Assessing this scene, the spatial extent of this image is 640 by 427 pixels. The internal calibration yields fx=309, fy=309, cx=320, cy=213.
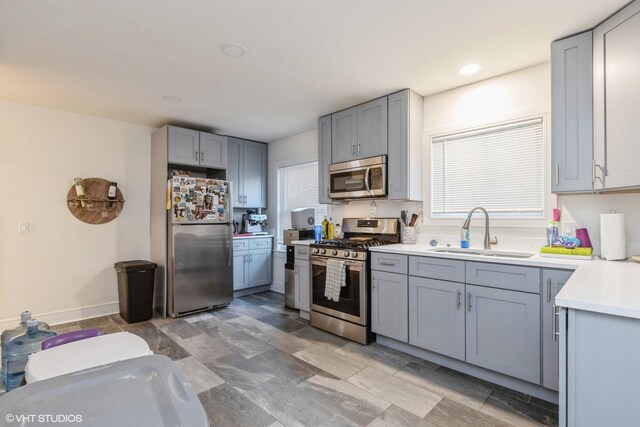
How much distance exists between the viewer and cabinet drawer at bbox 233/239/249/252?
179 inches

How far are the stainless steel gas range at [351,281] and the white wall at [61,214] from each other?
251 cm

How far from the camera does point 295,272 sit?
13.0 feet

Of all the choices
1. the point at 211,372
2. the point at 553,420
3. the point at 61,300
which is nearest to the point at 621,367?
the point at 553,420

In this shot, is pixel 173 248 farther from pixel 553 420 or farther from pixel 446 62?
pixel 553 420

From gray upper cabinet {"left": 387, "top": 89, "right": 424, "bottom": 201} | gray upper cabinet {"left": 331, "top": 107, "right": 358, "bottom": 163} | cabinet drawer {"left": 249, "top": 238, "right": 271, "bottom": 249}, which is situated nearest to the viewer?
gray upper cabinet {"left": 387, "top": 89, "right": 424, "bottom": 201}

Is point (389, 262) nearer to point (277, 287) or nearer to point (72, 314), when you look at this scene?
point (277, 287)

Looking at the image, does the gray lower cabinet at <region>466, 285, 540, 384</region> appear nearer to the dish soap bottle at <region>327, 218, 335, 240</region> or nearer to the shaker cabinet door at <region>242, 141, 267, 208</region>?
the dish soap bottle at <region>327, 218, 335, 240</region>

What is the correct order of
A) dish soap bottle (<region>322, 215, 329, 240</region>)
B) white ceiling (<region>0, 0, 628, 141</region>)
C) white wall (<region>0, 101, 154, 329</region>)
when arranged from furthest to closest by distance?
dish soap bottle (<region>322, 215, 329, 240</region>) < white wall (<region>0, 101, 154, 329</region>) < white ceiling (<region>0, 0, 628, 141</region>)

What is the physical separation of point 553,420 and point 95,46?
3.96 meters

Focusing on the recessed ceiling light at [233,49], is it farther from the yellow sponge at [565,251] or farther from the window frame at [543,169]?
the yellow sponge at [565,251]

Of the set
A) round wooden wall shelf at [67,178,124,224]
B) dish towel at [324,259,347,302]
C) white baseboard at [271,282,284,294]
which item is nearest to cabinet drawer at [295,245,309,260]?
dish towel at [324,259,347,302]

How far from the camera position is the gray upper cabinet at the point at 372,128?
3.25m

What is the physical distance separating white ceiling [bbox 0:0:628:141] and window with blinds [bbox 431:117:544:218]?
21.1 inches
